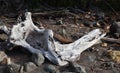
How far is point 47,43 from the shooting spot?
16.6ft

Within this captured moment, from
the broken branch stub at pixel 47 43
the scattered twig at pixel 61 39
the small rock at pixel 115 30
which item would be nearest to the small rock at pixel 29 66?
the broken branch stub at pixel 47 43

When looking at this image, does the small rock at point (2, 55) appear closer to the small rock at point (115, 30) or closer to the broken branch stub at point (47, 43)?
the broken branch stub at point (47, 43)

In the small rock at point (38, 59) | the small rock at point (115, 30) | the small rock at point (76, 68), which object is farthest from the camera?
the small rock at point (115, 30)

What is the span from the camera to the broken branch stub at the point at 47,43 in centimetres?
498

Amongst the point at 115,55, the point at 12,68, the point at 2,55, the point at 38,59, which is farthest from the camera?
the point at 115,55

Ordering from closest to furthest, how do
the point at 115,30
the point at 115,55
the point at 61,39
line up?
1. the point at 115,55
2. the point at 61,39
3. the point at 115,30

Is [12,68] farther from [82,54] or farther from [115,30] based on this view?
[115,30]

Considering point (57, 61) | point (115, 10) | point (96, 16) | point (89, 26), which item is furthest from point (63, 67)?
point (115, 10)

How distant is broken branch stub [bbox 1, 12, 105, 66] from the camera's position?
4.98m

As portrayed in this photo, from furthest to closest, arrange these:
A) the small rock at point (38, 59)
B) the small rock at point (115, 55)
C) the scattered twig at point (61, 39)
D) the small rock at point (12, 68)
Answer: the scattered twig at point (61, 39) → the small rock at point (115, 55) → the small rock at point (38, 59) → the small rock at point (12, 68)

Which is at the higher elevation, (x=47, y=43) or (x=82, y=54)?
(x=47, y=43)

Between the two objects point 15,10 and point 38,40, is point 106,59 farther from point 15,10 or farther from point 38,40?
point 15,10

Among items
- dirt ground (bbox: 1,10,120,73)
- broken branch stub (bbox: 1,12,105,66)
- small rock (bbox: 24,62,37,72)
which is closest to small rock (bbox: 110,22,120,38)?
dirt ground (bbox: 1,10,120,73)

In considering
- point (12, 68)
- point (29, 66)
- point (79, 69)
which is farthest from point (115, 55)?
point (12, 68)
